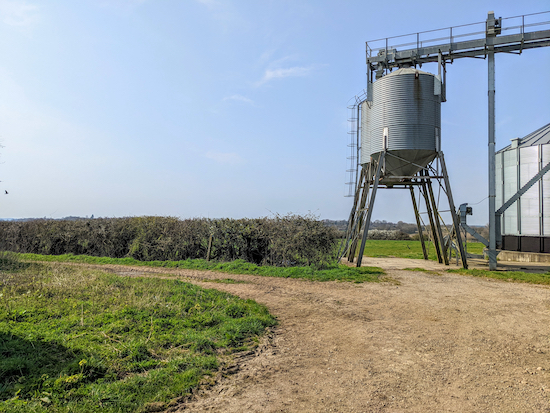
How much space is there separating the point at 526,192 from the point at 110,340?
20.3 meters

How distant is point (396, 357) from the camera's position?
5301 mm

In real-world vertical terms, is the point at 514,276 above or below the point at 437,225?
below

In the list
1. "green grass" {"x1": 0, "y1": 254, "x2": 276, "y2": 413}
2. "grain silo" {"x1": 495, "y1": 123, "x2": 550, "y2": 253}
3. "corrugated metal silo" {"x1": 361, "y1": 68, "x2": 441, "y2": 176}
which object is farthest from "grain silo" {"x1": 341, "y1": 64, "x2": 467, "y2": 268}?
"green grass" {"x1": 0, "y1": 254, "x2": 276, "y2": 413}

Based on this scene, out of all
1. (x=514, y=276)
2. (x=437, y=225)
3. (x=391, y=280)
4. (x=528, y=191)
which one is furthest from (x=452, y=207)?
(x=528, y=191)

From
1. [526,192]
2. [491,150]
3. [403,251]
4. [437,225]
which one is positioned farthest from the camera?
[403,251]

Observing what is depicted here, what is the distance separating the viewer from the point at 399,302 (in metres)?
8.99

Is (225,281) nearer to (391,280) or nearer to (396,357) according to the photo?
(391,280)

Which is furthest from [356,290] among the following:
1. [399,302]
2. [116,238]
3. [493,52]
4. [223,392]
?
[116,238]

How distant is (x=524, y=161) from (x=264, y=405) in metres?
20.4

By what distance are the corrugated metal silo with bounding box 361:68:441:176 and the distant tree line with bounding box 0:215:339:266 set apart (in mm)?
4556

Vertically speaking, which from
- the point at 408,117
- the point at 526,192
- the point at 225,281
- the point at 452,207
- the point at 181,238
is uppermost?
the point at 408,117

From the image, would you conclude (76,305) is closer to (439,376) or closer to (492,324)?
(439,376)

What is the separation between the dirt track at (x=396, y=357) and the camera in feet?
13.0

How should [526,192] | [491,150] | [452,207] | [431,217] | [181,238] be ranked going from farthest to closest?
[526,192], [431,217], [181,238], [452,207], [491,150]
